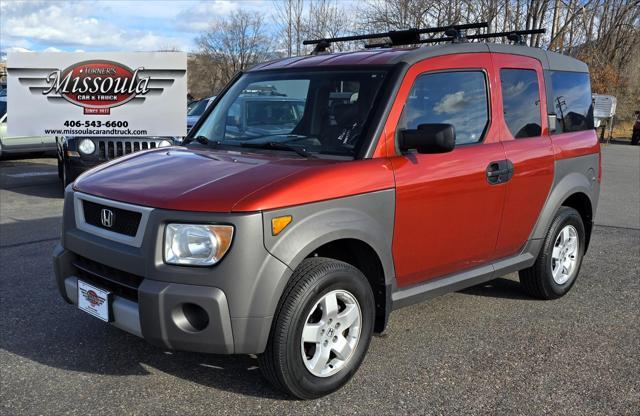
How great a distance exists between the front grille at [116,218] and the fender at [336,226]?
2.38 feet

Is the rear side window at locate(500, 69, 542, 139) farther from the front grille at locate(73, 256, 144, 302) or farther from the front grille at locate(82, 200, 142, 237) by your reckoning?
the front grille at locate(73, 256, 144, 302)

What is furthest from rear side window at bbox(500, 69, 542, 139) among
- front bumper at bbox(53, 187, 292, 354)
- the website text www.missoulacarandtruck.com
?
the website text www.missoulacarandtruck.com

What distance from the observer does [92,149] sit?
9.32m

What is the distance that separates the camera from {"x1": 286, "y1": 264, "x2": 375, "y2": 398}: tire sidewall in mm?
3055

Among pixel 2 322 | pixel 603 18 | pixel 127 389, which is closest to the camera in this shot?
pixel 127 389

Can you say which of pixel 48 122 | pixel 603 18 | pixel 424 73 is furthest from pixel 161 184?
pixel 603 18

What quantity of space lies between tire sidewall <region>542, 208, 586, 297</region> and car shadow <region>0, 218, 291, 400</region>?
255cm

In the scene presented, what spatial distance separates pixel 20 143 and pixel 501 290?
12.8 metres

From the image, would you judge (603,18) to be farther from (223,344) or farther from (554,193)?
(223,344)

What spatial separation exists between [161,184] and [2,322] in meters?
2.07

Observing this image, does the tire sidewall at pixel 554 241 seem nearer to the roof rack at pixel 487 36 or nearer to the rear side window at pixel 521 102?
the rear side window at pixel 521 102

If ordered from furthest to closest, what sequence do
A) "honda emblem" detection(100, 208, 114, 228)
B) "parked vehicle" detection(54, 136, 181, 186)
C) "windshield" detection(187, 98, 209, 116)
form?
1. "windshield" detection(187, 98, 209, 116)
2. "parked vehicle" detection(54, 136, 181, 186)
3. "honda emblem" detection(100, 208, 114, 228)

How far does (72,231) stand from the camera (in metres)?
3.46

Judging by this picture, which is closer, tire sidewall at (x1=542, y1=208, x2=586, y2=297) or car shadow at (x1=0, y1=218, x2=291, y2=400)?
car shadow at (x1=0, y1=218, x2=291, y2=400)
